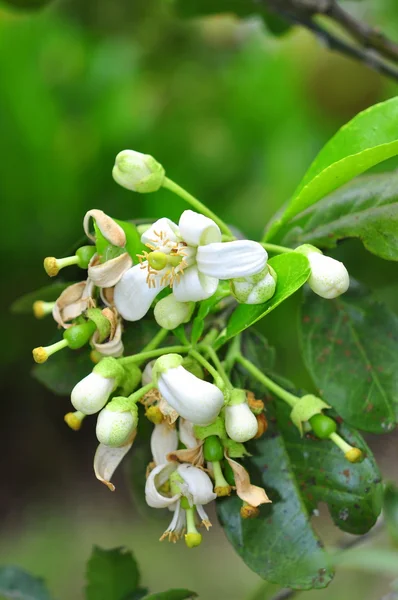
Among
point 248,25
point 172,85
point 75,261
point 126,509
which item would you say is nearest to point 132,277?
point 75,261

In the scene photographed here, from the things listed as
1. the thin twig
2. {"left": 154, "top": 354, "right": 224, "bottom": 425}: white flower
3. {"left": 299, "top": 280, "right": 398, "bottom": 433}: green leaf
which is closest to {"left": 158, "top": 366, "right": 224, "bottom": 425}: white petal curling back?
{"left": 154, "top": 354, "right": 224, "bottom": 425}: white flower

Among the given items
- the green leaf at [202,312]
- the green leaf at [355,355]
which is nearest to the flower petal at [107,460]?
the green leaf at [202,312]

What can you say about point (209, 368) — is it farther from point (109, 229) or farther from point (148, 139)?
point (148, 139)

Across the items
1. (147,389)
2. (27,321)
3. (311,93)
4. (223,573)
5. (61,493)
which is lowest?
(61,493)

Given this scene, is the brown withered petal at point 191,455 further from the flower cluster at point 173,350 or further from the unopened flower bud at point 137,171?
the unopened flower bud at point 137,171

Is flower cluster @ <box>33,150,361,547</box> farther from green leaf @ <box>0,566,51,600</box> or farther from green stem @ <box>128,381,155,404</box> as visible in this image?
green leaf @ <box>0,566,51,600</box>

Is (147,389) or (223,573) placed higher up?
(147,389)

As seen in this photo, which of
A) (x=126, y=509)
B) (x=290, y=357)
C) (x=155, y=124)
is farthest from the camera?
(x=126, y=509)

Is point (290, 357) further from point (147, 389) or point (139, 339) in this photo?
point (147, 389)
